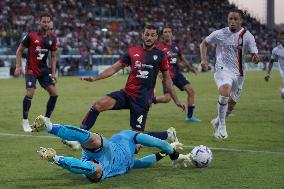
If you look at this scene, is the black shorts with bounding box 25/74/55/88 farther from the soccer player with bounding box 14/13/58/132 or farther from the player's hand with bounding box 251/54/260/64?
the player's hand with bounding box 251/54/260/64

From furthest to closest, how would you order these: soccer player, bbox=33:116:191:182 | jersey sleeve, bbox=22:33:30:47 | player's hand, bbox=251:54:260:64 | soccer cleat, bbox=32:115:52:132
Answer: jersey sleeve, bbox=22:33:30:47 → player's hand, bbox=251:54:260:64 → soccer player, bbox=33:116:191:182 → soccer cleat, bbox=32:115:52:132

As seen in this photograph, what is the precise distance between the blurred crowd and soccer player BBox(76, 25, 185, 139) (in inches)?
1232

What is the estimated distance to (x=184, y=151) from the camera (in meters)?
9.26

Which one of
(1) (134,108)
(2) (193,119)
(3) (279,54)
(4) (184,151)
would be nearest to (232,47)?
(4) (184,151)

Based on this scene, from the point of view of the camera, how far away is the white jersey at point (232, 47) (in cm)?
1116

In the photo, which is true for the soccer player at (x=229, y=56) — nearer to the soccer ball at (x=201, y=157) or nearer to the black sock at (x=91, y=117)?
the black sock at (x=91, y=117)

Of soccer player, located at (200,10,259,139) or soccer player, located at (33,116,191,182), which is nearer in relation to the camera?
soccer player, located at (33,116,191,182)

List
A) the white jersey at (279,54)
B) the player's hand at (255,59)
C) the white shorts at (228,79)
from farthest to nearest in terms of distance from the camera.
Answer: the white jersey at (279,54)
the white shorts at (228,79)
the player's hand at (255,59)

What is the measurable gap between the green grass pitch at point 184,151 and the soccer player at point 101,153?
0.12 m

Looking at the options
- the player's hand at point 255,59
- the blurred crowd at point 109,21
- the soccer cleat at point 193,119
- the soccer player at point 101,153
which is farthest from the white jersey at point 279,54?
the blurred crowd at point 109,21

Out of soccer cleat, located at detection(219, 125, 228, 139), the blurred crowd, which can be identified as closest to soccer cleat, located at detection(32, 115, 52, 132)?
soccer cleat, located at detection(219, 125, 228, 139)

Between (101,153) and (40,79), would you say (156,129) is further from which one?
(101,153)

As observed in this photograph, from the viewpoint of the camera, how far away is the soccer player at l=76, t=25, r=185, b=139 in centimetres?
894

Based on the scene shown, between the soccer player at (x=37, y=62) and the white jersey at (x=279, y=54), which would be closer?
the soccer player at (x=37, y=62)
